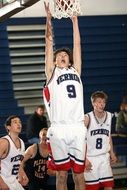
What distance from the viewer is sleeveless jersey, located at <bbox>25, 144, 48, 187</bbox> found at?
6.40m

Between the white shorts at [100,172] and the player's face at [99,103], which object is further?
the white shorts at [100,172]

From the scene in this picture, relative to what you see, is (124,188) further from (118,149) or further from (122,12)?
(122,12)

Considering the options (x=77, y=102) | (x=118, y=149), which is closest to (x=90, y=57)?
(x=118, y=149)

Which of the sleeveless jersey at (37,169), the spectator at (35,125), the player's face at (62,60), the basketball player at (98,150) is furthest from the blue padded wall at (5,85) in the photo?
the player's face at (62,60)

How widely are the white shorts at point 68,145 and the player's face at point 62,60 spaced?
62 cm

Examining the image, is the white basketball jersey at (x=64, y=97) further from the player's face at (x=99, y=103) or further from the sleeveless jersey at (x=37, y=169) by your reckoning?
the sleeveless jersey at (x=37, y=169)

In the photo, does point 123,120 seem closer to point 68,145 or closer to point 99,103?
point 99,103

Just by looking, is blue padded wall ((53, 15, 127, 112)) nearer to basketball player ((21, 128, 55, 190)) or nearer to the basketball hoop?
basketball player ((21, 128, 55, 190))

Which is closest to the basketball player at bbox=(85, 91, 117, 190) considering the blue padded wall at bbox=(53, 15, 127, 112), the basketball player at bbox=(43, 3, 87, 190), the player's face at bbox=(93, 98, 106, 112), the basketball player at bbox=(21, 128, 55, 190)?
the player's face at bbox=(93, 98, 106, 112)

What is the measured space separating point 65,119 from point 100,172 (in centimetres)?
162

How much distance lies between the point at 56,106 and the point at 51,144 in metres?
0.39

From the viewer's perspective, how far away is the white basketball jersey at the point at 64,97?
4.43 meters

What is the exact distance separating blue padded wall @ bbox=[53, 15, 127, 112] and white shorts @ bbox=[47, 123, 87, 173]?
615cm

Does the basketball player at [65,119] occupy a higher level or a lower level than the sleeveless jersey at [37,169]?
higher
